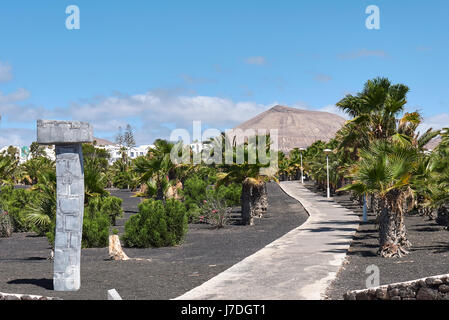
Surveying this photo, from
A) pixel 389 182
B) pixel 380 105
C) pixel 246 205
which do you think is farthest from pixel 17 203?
pixel 389 182

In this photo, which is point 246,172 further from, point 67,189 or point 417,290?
point 417,290

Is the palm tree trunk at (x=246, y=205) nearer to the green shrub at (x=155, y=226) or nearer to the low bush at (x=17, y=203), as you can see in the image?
the green shrub at (x=155, y=226)

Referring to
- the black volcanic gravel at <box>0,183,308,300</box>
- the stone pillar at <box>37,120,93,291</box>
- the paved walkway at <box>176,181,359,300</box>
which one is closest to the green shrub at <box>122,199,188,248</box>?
the black volcanic gravel at <box>0,183,308,300</box>

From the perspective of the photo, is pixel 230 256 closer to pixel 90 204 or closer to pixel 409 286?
pixel 90 204

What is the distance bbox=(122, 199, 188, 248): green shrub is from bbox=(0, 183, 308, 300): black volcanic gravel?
469mm

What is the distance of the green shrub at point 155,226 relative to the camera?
16281mm

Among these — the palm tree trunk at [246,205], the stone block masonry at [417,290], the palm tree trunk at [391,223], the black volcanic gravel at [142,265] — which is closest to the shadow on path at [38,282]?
the black volcanic gravel at [142,265]

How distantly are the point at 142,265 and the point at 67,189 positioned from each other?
380 centimetres

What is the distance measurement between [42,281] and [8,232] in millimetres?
11849

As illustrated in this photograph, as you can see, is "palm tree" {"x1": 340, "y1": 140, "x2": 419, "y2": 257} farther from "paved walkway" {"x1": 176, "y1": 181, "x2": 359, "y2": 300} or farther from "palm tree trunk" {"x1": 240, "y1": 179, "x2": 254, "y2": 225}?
"palm tree trunk" {"x1": 240, "y1": 179, "x2": 254, "y2": 225}

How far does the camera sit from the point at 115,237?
43.3ft

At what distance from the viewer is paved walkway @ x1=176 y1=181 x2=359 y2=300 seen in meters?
8.68
